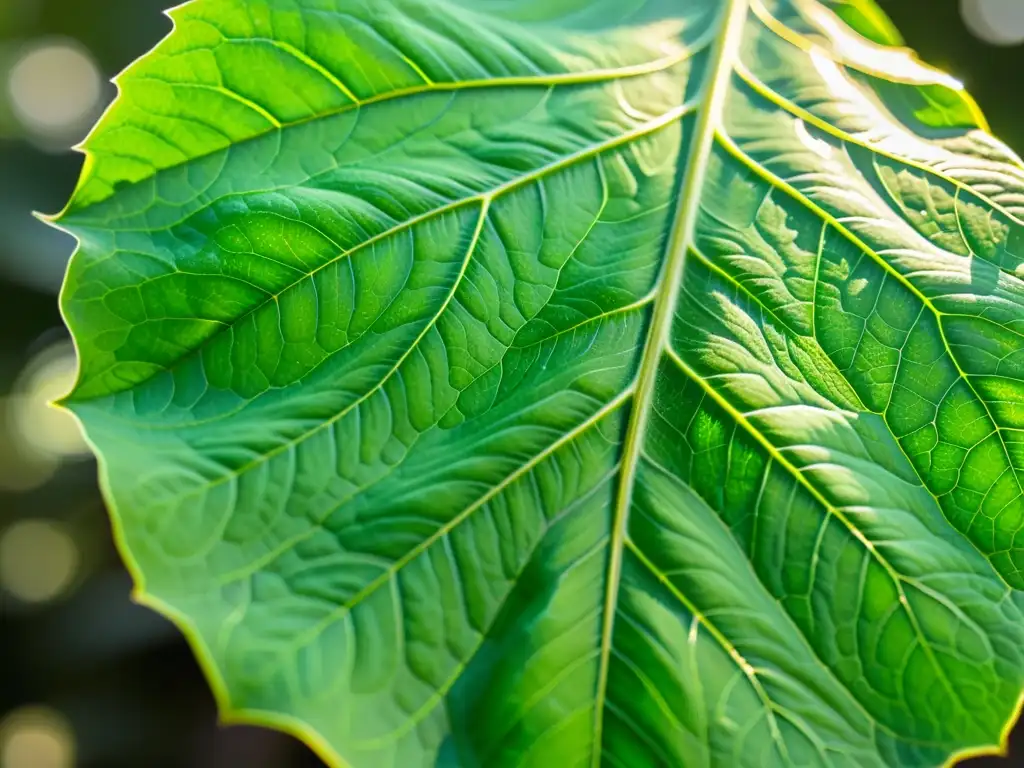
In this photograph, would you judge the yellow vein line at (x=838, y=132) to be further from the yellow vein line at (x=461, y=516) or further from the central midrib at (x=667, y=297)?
the yellow vein line at (x=461, y=516)

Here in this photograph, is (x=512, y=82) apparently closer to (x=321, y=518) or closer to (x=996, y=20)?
(x=321, y=518)

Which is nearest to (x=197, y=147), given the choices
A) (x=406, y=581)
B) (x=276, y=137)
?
(x=276, y=137)

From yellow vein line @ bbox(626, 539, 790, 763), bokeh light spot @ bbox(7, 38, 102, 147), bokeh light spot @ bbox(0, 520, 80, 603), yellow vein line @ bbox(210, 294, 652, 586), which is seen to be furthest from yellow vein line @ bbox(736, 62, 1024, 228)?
bokeh light spot @ bbox(0, 520, 80, 603)

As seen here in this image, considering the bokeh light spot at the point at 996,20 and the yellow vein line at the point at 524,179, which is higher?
the bokeh light spot at the point at 996,20

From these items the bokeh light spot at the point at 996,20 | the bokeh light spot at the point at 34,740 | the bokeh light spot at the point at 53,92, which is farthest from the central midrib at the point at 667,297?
the bokeh light spot at the point at 34,740

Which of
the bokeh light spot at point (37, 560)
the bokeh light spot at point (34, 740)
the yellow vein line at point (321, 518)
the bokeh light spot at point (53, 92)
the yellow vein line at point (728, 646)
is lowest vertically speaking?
the bokeh light spot at point (34, 740)

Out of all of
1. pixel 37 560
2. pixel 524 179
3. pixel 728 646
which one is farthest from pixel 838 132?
pixel 37 560

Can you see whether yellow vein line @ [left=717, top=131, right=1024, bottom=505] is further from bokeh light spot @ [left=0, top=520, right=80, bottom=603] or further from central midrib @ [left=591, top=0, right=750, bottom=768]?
bokeh light spot @ [left=0, top=520, right=80, bottom=603]

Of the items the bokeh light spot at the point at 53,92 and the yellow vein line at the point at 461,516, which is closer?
the yellow vein line at the point at 461,516
